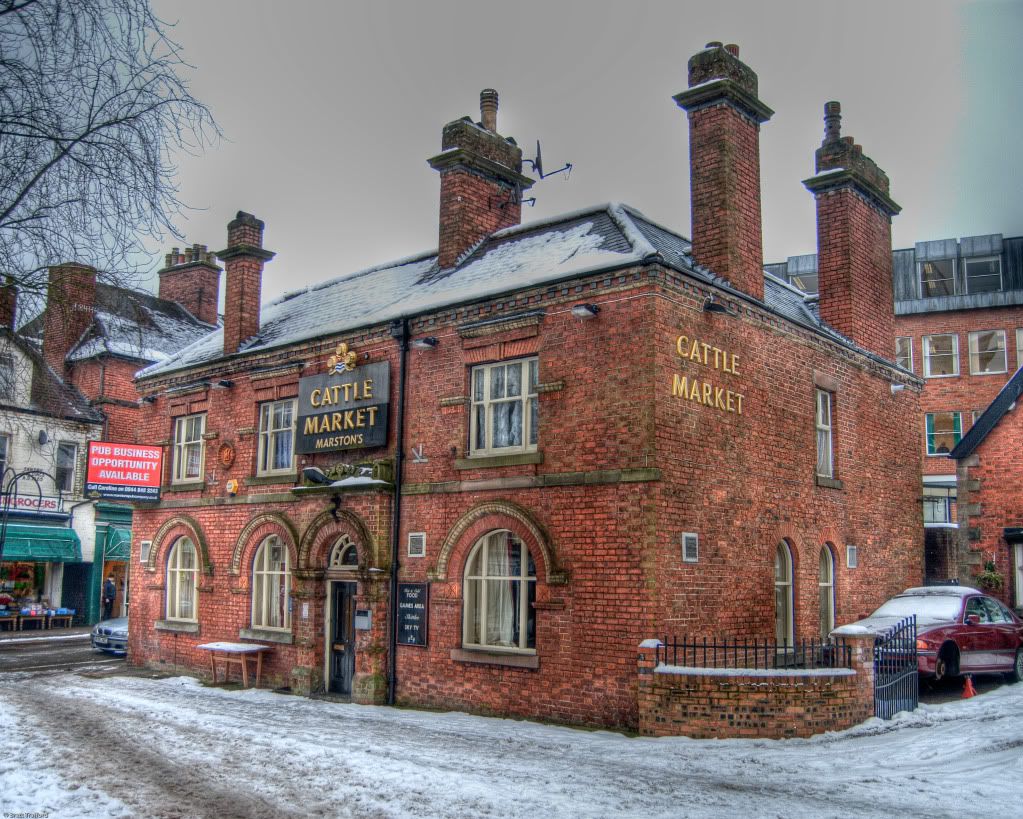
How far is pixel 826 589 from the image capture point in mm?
17281

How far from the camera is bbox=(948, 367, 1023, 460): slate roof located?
21969mm

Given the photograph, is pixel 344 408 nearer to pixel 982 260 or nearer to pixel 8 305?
pixel 8 305

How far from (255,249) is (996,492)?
17.5 metres

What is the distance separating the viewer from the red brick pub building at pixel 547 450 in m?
14.0

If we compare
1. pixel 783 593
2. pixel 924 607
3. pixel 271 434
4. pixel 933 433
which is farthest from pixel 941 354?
pixel 271 434

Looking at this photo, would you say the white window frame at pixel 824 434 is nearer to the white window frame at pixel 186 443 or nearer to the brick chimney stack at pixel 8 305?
the white window frame at pixel 186 443

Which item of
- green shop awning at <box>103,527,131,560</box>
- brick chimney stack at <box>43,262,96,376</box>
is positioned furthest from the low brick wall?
green shop awning at <box>103,527,131,560</box>

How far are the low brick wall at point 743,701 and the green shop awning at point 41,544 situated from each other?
25.0 metres

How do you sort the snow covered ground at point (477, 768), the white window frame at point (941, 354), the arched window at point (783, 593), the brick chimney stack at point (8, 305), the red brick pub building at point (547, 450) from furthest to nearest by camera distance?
the white window frame at point (941, 354)
the arched window at point (783, 593)
the red brick pub building at point (547, 450)
the snow covered ground at point (477, 768)
the brick chimney stack at point (8, 305)

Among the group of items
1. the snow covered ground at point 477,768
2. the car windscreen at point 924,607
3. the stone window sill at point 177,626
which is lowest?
the snow covered ground at point 477,768

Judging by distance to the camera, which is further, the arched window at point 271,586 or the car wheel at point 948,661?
the arched window at point 271,586

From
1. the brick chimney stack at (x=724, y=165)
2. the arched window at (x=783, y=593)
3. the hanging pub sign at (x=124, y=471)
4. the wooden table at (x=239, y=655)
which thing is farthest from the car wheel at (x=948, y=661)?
the hanging pub sign at (x=124, y=471)

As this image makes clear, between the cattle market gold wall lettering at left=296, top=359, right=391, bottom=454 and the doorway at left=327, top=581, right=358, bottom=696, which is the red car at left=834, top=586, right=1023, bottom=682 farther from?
the cattle market gold wall lettering at left=296, top=359, right=391, bottom=454

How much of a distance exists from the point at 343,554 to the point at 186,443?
6.07 metres
